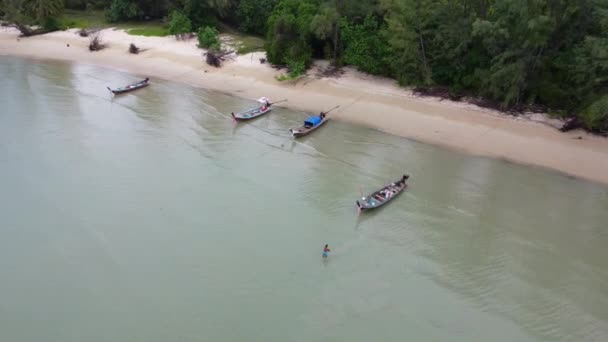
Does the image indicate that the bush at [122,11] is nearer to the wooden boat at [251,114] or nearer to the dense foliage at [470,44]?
the dense foliage at [470,44]

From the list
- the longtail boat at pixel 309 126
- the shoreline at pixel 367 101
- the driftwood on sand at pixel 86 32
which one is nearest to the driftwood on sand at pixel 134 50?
the shoreline at pixel 367 101

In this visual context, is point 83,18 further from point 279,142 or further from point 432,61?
point 432,61

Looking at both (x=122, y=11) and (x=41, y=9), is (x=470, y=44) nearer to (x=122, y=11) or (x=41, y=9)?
(x=122, y=11)

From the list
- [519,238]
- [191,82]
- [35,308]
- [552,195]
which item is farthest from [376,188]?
[191,82]

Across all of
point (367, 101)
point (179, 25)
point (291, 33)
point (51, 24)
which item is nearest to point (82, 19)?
point (51, 24)

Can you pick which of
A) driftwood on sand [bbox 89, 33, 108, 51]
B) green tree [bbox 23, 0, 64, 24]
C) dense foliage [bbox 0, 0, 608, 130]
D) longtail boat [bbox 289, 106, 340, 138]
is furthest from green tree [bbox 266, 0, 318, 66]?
→ green tree [bbox 23, 0, 64, 24]

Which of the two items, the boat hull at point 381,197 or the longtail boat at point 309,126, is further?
the longtail boat at point 309,126

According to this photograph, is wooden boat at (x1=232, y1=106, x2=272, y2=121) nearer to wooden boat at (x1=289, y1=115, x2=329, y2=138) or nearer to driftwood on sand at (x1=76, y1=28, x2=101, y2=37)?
wooden boat at (x1=289, y1=115, x2=329, y2=138)
